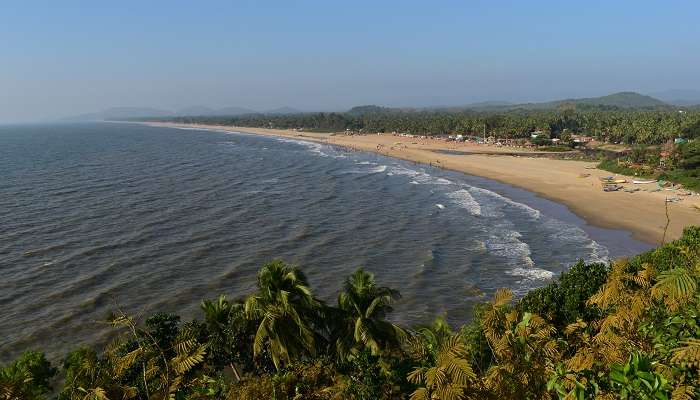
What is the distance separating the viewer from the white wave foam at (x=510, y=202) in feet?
180

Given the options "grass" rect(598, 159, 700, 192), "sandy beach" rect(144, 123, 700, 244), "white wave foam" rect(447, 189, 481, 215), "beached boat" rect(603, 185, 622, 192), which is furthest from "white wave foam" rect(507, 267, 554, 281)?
"grass" rect(598, 159, 700, 192)

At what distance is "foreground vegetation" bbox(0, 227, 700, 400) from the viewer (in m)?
6.02

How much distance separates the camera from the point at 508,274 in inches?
1422

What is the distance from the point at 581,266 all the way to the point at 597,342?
17264 mm

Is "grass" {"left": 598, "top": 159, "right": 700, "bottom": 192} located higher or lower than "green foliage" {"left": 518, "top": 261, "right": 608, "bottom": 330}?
lower

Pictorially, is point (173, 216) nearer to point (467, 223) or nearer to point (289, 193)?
point (289, 193)

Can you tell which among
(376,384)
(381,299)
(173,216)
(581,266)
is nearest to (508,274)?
(581,266)

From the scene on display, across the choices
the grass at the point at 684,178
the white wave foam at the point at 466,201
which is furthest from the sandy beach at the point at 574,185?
the white wave foam at the point at 466,201

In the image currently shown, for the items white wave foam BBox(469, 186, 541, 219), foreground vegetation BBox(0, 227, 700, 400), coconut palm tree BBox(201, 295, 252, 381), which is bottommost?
white wave foam BBox(469, 186, 541, 219)

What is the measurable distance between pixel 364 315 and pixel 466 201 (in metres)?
46.2

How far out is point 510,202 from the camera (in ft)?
203

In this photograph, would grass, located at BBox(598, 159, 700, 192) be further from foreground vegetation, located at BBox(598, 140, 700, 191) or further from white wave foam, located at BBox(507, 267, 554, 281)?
white wave foam, located at BBox(507, 267, 554, 281)

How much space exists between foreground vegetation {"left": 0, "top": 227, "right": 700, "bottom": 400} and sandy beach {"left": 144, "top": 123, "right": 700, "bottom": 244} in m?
32.4

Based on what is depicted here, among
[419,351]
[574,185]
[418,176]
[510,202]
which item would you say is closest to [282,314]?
[419,351]
